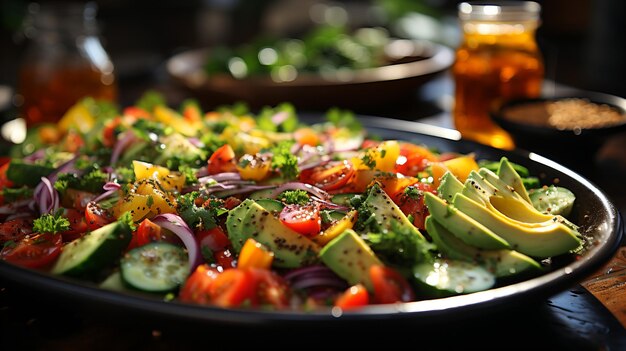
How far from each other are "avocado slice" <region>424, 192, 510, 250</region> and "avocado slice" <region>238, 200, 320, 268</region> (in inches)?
12.6

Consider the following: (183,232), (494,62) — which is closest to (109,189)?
(183,232)

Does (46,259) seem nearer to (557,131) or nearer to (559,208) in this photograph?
(559,208)

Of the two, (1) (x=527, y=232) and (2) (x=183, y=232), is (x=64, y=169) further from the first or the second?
(1) (x=527, y=232)

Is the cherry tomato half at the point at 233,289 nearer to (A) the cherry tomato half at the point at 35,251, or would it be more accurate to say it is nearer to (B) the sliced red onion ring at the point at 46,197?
(A) the cherry tomato half at the point at 35,251

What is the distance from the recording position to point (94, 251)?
170 centimetres

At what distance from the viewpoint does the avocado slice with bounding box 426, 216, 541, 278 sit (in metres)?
1.68

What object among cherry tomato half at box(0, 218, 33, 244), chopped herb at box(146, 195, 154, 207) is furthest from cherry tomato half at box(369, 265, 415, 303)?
cherry tomato half at box(0, 218, 33, 244)

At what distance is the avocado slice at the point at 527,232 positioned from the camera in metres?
Result: 1.76

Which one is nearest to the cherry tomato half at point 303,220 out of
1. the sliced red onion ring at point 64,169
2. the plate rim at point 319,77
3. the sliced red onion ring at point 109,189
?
the sliced red onion ring at point 109,189

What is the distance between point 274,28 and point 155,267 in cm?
812

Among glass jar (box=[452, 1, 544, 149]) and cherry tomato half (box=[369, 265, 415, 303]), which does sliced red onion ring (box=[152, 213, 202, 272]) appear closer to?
cherry tomato half (box=[369, 265, 415, 303])

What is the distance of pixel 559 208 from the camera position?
2.08 metres

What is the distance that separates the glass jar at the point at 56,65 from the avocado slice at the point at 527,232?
2.47 metres

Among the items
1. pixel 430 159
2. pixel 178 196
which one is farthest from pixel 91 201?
pixel 430 159
